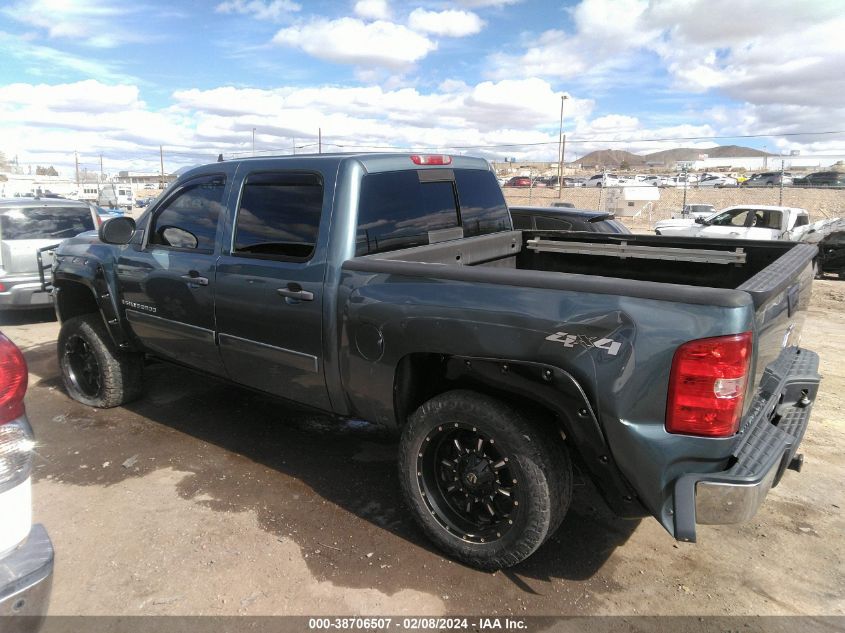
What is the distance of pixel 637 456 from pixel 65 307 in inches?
193

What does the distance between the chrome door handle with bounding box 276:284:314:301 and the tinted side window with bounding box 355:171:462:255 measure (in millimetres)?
351

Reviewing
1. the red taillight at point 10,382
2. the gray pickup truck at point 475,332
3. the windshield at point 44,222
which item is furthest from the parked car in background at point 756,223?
the red taillight at point 10,382

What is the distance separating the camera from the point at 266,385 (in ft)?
12.0

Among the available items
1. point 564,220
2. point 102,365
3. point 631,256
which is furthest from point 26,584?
point 564,220

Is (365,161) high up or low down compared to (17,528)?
up

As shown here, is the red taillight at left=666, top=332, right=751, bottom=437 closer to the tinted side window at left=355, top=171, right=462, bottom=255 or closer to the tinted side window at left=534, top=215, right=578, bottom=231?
the tinted side window at left=355, top=171, right=462, bottom=255

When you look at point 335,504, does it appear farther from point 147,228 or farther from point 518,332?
point 147,228

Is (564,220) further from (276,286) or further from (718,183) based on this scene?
(718,183)

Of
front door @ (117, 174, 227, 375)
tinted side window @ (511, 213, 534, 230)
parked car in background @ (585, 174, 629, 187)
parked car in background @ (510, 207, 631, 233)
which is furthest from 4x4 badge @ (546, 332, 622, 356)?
parked car in background @ (585, 174, 629, 187)

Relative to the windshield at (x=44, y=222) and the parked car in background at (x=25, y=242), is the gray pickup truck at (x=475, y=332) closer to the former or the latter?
the parked car in background at (x=25, y=242)

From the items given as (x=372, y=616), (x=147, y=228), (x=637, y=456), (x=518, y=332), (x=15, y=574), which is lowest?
(x=372, y=616)

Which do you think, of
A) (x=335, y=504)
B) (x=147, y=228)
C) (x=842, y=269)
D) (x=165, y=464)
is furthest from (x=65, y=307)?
(x=842, y=269)

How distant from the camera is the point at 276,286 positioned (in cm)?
335

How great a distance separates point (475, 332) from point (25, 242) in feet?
25.7
